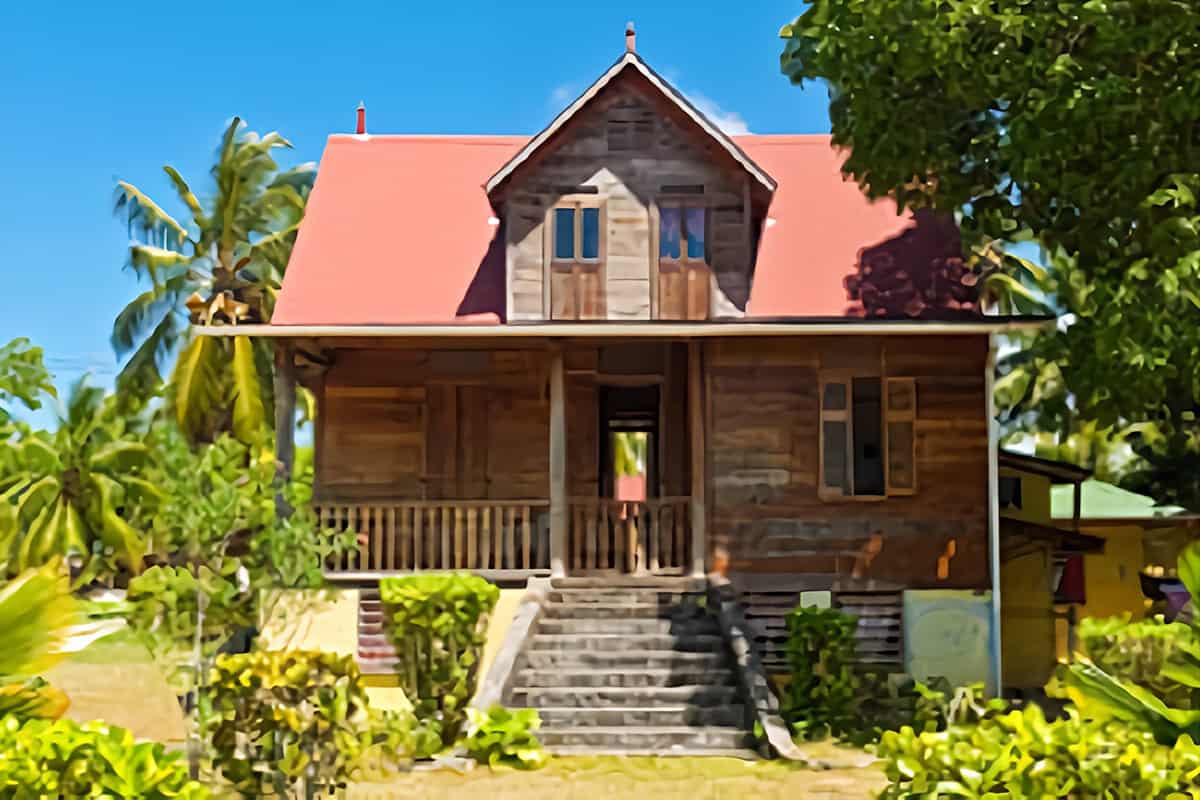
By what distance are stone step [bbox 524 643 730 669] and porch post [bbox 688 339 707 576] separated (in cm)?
222

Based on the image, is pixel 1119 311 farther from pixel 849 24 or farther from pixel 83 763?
pixel 83 763

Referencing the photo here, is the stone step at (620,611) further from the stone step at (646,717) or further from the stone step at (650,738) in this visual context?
the stone step at (650,738)

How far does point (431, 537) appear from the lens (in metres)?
19.7

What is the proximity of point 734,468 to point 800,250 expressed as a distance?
3.43m

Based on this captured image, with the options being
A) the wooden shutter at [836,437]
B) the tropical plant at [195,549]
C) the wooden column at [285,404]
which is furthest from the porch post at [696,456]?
the tropical plant at [195,549]

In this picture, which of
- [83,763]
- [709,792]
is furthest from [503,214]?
[83,763]

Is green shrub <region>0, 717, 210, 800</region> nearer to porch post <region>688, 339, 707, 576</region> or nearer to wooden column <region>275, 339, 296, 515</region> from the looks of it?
wooden column <region>275, 339, 296, 515</region>

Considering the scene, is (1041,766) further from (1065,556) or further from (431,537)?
(1065,556)

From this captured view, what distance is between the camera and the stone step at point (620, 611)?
18.7 metres

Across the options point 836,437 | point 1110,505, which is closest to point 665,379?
point 836,437

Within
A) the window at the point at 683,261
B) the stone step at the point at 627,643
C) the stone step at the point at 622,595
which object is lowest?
the stone step at the point at 627,643

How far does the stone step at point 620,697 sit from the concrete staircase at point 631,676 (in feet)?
0.04

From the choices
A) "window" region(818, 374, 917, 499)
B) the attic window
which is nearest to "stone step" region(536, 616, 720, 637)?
"window" region(818, 374, 917, 499)

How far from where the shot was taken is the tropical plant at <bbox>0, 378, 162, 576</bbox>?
37062 millimetres
